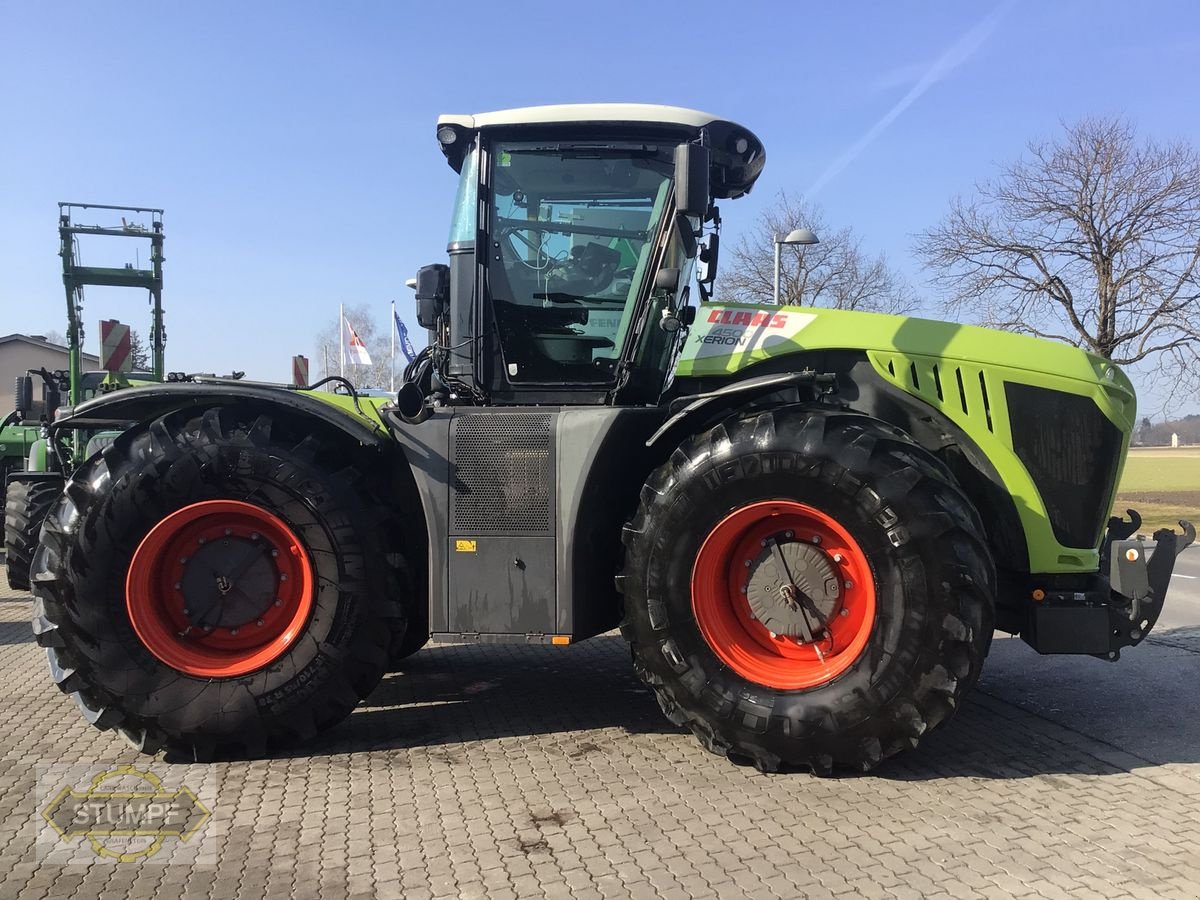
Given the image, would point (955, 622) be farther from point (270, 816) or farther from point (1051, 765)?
point (270, 816)

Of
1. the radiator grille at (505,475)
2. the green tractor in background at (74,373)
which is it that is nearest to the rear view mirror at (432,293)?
the radiator grille at (505,475)

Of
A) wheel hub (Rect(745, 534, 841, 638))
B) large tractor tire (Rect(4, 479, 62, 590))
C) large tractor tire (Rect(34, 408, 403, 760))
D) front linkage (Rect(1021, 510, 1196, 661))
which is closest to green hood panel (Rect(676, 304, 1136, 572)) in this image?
front linkage (Rect(1021, 510, 1196, 661))

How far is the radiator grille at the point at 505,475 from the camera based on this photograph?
4105mm

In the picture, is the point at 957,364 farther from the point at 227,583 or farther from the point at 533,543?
the point at 227,583

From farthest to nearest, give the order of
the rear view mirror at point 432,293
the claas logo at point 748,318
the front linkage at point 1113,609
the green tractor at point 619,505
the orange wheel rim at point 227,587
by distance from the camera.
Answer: the rear view mirror at point 432,293, the claas logo at point 748,318, the orange wheel rim at point 227,587, the front linkage at point 1113,609, the green tractor at point 619,505

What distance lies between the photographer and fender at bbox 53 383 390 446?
4.10 m

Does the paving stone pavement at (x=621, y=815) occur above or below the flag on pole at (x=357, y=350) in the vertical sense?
below

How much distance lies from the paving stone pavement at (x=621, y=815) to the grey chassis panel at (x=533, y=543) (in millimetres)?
658

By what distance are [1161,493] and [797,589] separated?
2469 centimetres

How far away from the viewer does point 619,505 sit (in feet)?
14.1

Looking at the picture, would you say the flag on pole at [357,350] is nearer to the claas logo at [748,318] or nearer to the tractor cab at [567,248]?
the tractor cab at [567,248]

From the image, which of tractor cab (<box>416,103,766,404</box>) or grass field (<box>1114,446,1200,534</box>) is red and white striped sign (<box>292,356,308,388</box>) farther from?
grass field (<box>1114,446,1200,534</box>)

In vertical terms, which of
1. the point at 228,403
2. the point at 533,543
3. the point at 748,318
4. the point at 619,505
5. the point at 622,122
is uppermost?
the point at 622,122

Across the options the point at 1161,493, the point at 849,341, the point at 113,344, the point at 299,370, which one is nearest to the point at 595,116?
the point at 849,341
